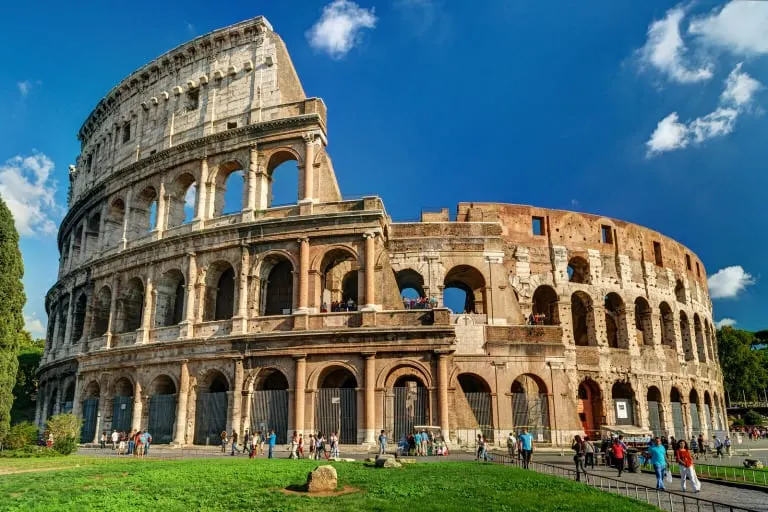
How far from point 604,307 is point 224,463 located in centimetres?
2323

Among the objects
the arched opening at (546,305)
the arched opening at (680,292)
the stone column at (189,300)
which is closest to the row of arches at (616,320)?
the arched opening at (546,305)

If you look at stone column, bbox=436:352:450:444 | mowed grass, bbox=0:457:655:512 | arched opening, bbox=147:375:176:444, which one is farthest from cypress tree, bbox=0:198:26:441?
stone column, bbox=436:352:450:444

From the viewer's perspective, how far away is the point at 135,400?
2539cm

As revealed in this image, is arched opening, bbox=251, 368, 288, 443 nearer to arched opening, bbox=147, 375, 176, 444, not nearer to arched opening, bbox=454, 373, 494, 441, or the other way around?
arched opening, bbox=147, 375, 176, 444

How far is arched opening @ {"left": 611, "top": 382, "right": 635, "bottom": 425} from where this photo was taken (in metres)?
29.4

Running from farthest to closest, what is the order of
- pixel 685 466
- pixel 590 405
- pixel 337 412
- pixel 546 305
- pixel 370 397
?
1. pixel 546 305
2. pixel 590 405
3. pixel 337 412
4. pixel 370 397
5. pixel 685 466

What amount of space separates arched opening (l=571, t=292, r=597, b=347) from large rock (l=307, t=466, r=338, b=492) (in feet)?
73.1

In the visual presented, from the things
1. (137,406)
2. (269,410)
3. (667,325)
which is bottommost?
(269,410)

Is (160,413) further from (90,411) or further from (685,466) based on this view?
(685,466)

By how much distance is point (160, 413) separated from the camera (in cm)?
2469

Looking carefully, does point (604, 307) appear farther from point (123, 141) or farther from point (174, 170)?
point (123, 141)

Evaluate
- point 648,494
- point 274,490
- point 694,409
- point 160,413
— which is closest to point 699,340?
point 694,409

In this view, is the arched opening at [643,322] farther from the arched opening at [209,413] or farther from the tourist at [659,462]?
the arched opening at [209,413]

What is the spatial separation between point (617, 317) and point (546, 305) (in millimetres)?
4227
